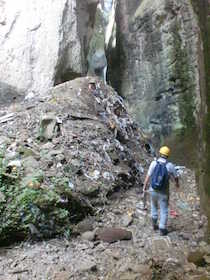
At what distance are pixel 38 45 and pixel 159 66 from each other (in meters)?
2.90

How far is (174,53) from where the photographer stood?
30.1 ft

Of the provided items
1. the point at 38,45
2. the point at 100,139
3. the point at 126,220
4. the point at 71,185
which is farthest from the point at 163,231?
the point at 38,45

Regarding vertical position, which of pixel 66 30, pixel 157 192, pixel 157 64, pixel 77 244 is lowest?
pixel 77 244

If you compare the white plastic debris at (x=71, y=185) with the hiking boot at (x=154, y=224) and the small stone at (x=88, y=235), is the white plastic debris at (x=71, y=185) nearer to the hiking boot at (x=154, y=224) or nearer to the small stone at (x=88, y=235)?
the small stone at (x=88, y=235)

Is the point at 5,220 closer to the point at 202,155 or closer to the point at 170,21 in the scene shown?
the point at 202,155

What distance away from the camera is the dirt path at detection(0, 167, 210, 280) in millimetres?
4305

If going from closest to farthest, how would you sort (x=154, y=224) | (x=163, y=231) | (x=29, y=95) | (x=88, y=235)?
(x=88, y=235), (x=163, y=231), (x=154, y=224), (x=29, y=95)

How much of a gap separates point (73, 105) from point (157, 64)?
295 centimetres

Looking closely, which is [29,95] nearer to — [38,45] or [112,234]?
[38,45]

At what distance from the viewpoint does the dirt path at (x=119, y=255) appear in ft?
14.1

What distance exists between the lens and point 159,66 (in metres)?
9.71

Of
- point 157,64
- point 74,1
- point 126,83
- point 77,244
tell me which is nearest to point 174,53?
point 157,64

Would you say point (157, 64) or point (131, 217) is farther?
point (157, 64)

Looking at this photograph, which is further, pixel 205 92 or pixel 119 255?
pixel 119 255
